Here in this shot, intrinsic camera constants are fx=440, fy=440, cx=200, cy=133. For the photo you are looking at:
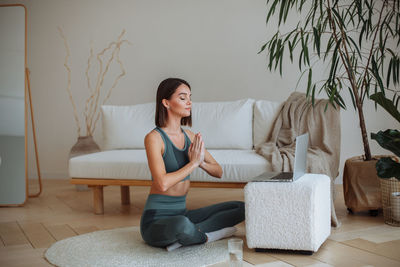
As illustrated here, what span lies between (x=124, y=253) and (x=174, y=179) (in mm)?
516

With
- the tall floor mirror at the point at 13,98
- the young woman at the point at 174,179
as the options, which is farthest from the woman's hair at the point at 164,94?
the tall floor mirror at the point at 13,98

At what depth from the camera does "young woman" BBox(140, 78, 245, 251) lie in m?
2.30

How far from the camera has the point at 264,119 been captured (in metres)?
3.71

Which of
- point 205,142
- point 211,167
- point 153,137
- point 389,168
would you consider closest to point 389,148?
point 389,168

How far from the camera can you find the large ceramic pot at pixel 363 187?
10.1 feet

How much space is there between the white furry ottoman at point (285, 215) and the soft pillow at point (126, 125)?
1829 mm

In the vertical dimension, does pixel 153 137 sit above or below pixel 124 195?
above

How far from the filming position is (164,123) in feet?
8.14

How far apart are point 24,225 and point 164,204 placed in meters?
1.33

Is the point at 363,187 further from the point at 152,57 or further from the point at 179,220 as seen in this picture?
the point at 152,57

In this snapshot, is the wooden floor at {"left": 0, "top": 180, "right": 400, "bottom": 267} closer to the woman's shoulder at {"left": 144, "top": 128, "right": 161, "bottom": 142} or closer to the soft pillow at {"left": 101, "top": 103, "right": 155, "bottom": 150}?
the soft pillow at {"left": 101, "top": 103, "right": 155, "bottom": 150}

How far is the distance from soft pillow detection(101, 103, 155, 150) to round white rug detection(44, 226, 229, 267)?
1319mm

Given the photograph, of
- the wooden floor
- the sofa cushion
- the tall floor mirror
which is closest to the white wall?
the wooden floor

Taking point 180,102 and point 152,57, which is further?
point 152,57
